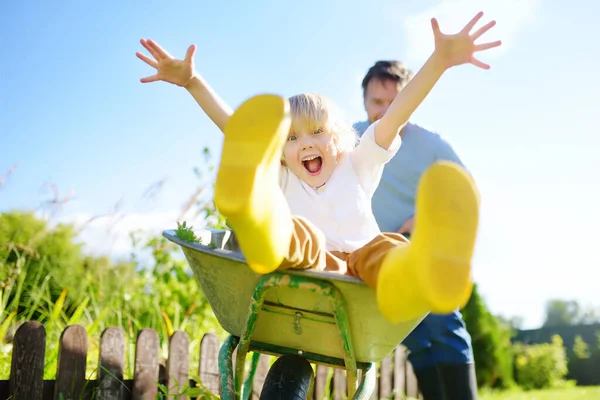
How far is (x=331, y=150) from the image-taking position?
6.48 ft


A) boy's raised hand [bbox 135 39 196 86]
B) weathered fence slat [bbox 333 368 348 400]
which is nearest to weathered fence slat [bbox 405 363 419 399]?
weathered fence slat [bbox 333 368 348 400]

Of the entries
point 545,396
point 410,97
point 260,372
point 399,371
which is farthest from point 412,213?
point 545,396

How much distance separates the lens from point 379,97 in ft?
10.5

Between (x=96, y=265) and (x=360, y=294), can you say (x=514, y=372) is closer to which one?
(x=96, y=265)

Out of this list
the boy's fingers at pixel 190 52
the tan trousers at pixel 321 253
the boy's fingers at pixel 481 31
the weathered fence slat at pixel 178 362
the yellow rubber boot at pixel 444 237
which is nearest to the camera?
the yellow rubber boot at pixel 444 237

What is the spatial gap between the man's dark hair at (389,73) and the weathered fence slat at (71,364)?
6.76 ft

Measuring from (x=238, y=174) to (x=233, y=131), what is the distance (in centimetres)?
9

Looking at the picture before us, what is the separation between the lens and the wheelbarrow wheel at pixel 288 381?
4.90ft

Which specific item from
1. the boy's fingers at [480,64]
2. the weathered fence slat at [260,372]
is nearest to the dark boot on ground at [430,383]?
the weathered fence slat at [260,372]

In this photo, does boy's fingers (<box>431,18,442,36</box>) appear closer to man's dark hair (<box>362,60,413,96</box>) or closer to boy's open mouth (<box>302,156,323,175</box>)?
boy's open mouth (<box>302,156,323,175</box>)

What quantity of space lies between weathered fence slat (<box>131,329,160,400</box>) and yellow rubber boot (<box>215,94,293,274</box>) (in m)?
1.76

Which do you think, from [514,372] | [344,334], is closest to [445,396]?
[344,334]

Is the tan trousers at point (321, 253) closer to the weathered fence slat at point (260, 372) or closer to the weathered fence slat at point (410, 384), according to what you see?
the weathered fence slat at point (260, 372)

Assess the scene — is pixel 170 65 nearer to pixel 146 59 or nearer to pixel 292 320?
pixel 146 59
